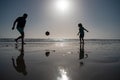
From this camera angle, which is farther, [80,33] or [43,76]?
[80,33]

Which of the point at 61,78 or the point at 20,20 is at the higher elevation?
the point at 20,20

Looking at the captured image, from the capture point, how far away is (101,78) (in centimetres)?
376

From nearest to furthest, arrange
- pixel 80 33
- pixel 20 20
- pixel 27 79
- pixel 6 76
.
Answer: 1. pixel 27 79
2. pixel 6 76
3. pixel 20 20
4. pixel 80 33

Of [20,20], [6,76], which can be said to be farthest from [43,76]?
[20,20]

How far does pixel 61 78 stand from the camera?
3.72 m

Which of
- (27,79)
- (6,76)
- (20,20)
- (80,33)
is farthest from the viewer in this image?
(80,33)

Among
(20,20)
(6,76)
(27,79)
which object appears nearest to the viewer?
(27,79)

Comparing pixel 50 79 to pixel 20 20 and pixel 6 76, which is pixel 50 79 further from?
pixel 20 20

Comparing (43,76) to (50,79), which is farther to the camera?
(43,76)

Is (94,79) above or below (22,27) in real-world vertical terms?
below

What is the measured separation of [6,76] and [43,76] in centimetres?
85

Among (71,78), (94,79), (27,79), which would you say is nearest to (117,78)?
(94,79)

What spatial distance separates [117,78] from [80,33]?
13740mm

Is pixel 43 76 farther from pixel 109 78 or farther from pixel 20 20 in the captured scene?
pixel 20 20
